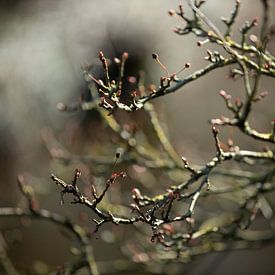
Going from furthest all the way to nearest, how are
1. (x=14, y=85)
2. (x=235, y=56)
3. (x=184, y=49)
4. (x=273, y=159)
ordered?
A: 1. (x=184, y=49)
2. (x=14, y=85)
3. (x=273, y=159)
4. (x=235, y=56)

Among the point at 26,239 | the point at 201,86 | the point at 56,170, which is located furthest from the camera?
the point at 201,86

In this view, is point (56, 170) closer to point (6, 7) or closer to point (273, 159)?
point (273, 159)

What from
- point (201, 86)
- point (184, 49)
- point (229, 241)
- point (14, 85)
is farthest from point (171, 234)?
point (201, 86)

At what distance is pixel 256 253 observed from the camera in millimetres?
10164

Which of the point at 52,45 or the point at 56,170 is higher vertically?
the point at 52,45

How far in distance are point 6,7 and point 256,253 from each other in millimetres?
6172

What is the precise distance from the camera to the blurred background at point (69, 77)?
833 cm

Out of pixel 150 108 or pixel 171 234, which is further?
pixel 150 108

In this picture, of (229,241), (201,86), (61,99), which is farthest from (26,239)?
(229,241)

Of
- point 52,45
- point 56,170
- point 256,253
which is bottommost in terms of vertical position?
point 256,253

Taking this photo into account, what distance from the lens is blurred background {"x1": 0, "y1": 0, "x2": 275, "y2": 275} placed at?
8328mm

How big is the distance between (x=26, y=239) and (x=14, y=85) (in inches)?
110

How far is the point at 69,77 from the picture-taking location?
10.4 metres

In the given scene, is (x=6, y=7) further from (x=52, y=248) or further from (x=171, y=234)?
→ (x=171, y=234)
